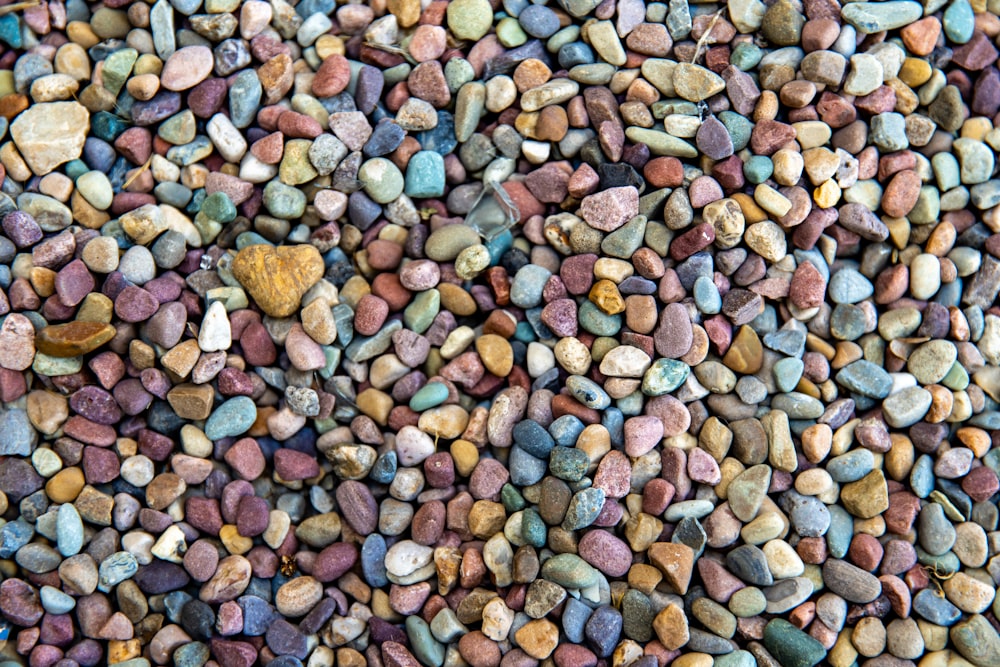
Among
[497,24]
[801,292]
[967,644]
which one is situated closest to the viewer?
[967,644]

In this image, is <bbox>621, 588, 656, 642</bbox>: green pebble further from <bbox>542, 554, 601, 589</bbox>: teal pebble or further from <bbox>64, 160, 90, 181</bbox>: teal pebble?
<bbox>64, 160, 90, 181</bbox>: teal pebble

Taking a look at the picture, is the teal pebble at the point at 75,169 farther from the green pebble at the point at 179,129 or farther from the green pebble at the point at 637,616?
the green pebble at the point at 637,616

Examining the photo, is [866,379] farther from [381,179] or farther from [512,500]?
[381,179]

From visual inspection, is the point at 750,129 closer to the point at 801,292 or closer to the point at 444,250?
the point at 801,292

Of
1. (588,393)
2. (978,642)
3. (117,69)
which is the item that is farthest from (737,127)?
(117,69)

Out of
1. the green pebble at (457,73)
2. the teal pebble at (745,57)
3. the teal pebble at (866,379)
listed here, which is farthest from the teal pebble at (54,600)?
the teal pebble at (745,57)

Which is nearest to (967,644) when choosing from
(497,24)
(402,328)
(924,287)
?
(924,287)
